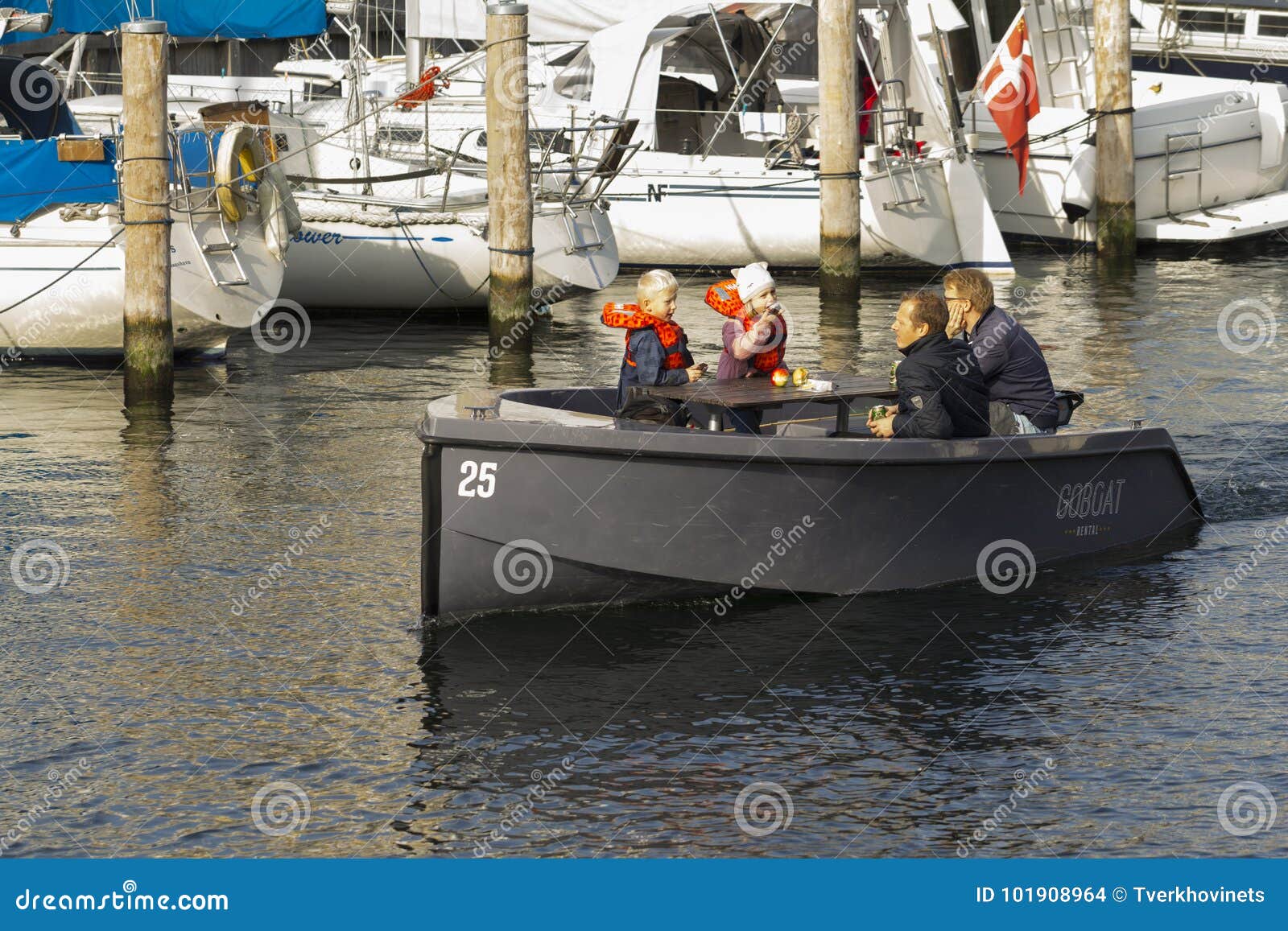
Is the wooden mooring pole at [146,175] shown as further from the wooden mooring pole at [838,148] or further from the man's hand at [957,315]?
the wooden mooring pole at [838,148]

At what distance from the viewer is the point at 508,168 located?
14414 mm

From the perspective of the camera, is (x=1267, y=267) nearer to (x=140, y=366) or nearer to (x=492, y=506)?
(x=140, y=366)

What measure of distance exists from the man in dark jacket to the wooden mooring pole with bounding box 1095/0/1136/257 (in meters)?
13.2

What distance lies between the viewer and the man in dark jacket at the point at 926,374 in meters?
7.94

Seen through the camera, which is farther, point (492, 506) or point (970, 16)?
point (970, 16)

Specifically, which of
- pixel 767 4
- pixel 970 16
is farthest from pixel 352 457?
pixel 970 16

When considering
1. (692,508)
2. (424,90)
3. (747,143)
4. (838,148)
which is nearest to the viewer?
(692,508)

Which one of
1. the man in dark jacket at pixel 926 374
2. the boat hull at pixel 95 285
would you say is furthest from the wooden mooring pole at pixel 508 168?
the man in dark jacket at pixel 926 374

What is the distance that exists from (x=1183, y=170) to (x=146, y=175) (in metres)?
14.4

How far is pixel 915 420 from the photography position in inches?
314

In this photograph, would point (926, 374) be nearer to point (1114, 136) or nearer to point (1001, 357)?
point (1001, 357)

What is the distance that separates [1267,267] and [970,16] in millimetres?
6160

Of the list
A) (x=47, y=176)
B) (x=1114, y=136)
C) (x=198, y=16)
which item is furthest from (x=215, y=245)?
(x=1114, y=136)

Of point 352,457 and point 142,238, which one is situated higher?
point 142,238
